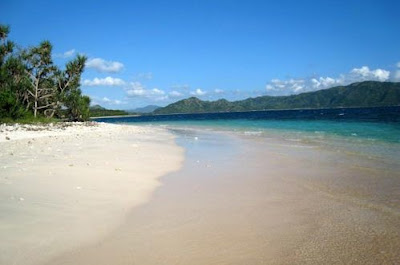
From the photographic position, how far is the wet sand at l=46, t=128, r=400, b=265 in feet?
12.9

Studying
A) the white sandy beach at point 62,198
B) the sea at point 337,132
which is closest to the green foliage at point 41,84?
the sea at point 337,132

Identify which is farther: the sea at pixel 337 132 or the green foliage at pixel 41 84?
the green foliage at pixel 41 84

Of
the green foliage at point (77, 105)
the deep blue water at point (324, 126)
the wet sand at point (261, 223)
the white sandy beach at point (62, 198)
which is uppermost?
the green foliage at point (77, 105)

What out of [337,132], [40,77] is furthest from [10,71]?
[337,132]

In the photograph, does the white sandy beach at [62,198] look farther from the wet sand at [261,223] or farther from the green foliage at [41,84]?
the green foliage at [41,84]

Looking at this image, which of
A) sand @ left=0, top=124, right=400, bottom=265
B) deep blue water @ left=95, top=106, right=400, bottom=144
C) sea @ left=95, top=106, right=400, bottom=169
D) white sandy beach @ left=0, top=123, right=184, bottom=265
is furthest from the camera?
deep blue water @ left=95, top=106, right=400, bottom=144

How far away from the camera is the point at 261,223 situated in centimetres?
507

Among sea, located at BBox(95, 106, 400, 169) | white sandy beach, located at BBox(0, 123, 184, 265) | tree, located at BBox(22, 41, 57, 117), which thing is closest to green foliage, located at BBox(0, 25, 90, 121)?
tree, located at BBox(22, 41, 57, 117)

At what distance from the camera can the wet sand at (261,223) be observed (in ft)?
12.9

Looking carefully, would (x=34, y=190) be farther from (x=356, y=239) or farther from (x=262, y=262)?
(x=356, y=239)

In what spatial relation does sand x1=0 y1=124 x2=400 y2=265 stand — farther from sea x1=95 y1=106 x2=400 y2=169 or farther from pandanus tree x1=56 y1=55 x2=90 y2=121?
pandanus tree x1=56 y1=55 x2=90 y2=121

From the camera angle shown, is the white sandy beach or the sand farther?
the white sandy beach

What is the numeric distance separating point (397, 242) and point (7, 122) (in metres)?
28.2

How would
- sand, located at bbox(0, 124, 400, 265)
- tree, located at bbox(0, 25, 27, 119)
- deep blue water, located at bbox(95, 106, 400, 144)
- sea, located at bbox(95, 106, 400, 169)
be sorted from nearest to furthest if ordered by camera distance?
sand, located at bbox(0, 124, 400, 265), sea, located at bbox(95, 106, 400, 169), deep blue water, located at bbox(95, 106, 400, 144), tree, located at bbox(0, 25, 27, 119)
